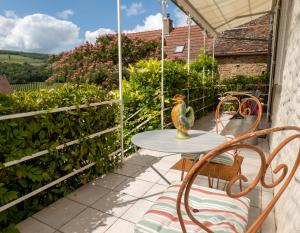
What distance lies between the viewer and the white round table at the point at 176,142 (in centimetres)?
192

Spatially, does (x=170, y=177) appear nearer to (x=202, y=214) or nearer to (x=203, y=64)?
(x=202, y=214)

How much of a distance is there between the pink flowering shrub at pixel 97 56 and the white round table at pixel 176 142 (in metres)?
9.97

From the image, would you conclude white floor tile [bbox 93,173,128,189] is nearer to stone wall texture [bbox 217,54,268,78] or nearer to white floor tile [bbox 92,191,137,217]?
white floor tile [bbox 92,191,137,217]

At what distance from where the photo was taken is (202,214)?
1338 millimetres

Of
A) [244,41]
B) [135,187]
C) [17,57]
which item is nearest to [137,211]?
[135,187]

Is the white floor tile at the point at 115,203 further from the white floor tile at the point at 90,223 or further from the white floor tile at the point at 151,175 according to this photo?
the white floor tile at the point at 151,175

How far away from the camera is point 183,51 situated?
15562 mm

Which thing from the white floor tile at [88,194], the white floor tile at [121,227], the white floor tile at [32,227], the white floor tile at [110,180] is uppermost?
the white floor tile at [110,180]

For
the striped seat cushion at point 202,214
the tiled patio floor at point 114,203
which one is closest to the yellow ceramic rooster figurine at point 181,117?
the striped seat cushion at point 202,214

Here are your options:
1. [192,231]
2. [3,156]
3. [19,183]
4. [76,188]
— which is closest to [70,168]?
[76,188]

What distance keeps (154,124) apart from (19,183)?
9.55ft

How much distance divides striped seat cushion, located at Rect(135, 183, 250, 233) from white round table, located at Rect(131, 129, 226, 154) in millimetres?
415

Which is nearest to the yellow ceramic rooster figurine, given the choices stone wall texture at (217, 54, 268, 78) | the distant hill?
the distant hill

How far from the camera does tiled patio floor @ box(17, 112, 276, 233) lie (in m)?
2.04
